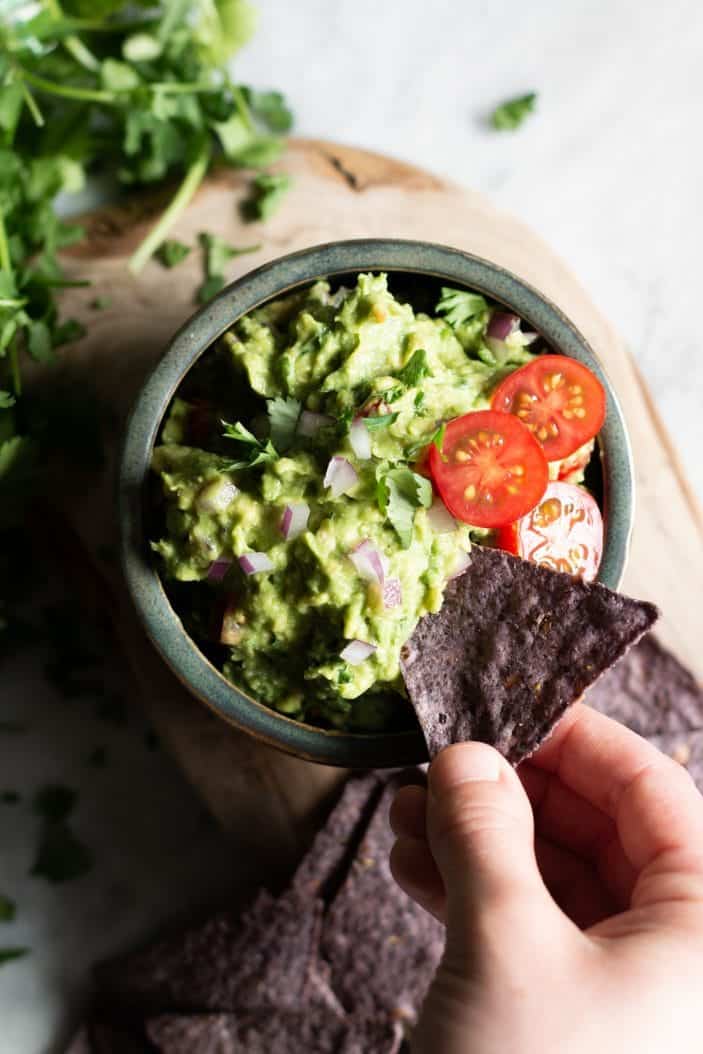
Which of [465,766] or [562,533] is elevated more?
[562,533]

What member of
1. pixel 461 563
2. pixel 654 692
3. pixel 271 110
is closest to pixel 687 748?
pixel 654 692

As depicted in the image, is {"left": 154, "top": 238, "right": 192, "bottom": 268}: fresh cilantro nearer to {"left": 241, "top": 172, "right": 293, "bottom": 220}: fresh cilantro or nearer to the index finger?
{"left": 241, "top": 172, "right": 293, "bottom": 220}: fresh cilantro

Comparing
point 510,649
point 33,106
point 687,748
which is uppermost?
point 33,106

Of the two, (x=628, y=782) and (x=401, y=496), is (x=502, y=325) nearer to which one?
(x=401, y=496)

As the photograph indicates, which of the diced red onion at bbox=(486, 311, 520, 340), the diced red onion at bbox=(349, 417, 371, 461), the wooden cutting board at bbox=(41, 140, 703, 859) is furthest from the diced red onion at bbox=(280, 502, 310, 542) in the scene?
the wooden cutting board at bbox=(41, 140, 703, 859)

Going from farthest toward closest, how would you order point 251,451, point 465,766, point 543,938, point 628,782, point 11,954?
point 11,954 < point 628,782 < point 251,451 < point 465,766 < point 543,938

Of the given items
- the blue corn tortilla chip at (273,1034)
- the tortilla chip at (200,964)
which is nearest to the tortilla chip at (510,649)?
the tortilla chip at (200,964)
